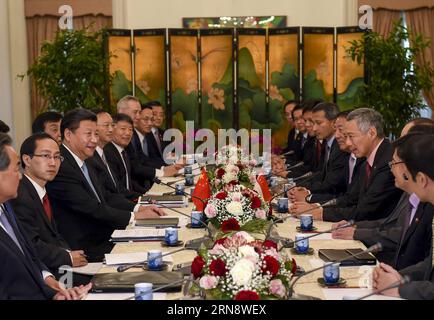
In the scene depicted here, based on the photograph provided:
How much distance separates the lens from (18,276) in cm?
305

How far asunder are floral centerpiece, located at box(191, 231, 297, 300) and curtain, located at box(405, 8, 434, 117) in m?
8.61

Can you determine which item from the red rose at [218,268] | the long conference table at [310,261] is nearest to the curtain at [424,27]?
the long conference table at [310,261]

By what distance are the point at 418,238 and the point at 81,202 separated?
2.11m

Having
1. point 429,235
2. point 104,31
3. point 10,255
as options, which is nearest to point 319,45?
point 104,31

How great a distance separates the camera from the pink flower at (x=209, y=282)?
2.34 metres

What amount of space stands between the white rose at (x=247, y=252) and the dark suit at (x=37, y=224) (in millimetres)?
1509

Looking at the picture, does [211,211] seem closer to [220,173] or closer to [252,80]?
[220,173]

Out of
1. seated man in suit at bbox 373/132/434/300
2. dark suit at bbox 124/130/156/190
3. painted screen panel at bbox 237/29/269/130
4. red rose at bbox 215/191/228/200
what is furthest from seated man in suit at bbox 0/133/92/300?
painted screen panel at bbox 237/29/269/130

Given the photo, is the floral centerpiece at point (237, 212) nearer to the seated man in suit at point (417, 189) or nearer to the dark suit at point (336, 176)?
the seated man in suit at point (417, 189)

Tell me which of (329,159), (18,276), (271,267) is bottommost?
(18,276)

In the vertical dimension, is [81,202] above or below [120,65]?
below

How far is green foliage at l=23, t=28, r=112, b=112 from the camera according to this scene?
359 inches

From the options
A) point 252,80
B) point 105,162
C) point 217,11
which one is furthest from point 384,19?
point 105,162

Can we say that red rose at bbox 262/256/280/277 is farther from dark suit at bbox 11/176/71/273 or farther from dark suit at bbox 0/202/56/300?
dark suit at bbox 11/176/71/273
